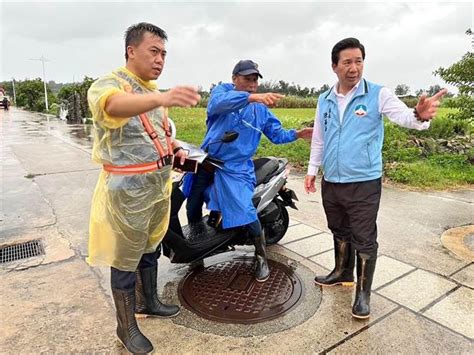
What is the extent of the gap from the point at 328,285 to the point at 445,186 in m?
3.93

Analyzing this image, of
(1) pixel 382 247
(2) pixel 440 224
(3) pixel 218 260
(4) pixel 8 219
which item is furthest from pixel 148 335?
(2) pixel 440 224

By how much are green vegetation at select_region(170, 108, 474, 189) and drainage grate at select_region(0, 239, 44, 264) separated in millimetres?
4594

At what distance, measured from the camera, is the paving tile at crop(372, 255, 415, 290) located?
2.95 metres

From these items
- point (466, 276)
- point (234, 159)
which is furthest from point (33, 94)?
point (466, 276)

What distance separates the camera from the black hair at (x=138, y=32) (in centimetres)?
192

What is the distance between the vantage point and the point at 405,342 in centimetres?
223

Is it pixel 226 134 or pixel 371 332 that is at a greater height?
pixel 226 134

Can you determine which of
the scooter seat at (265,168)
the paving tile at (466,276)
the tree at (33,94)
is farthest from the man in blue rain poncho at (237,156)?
the tree at (33,94)

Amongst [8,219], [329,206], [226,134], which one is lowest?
[8,219]

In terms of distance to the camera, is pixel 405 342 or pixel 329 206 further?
pixel 329 206

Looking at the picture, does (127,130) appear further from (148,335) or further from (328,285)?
(328,285)

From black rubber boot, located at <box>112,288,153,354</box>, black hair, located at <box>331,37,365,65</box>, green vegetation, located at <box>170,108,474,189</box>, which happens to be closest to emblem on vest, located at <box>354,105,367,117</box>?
black hair, located at <box>331,37,365,65</box>

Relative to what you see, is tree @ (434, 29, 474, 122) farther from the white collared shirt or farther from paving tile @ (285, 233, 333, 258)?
the white collared shirt

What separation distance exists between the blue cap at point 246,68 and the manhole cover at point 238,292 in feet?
5.14
